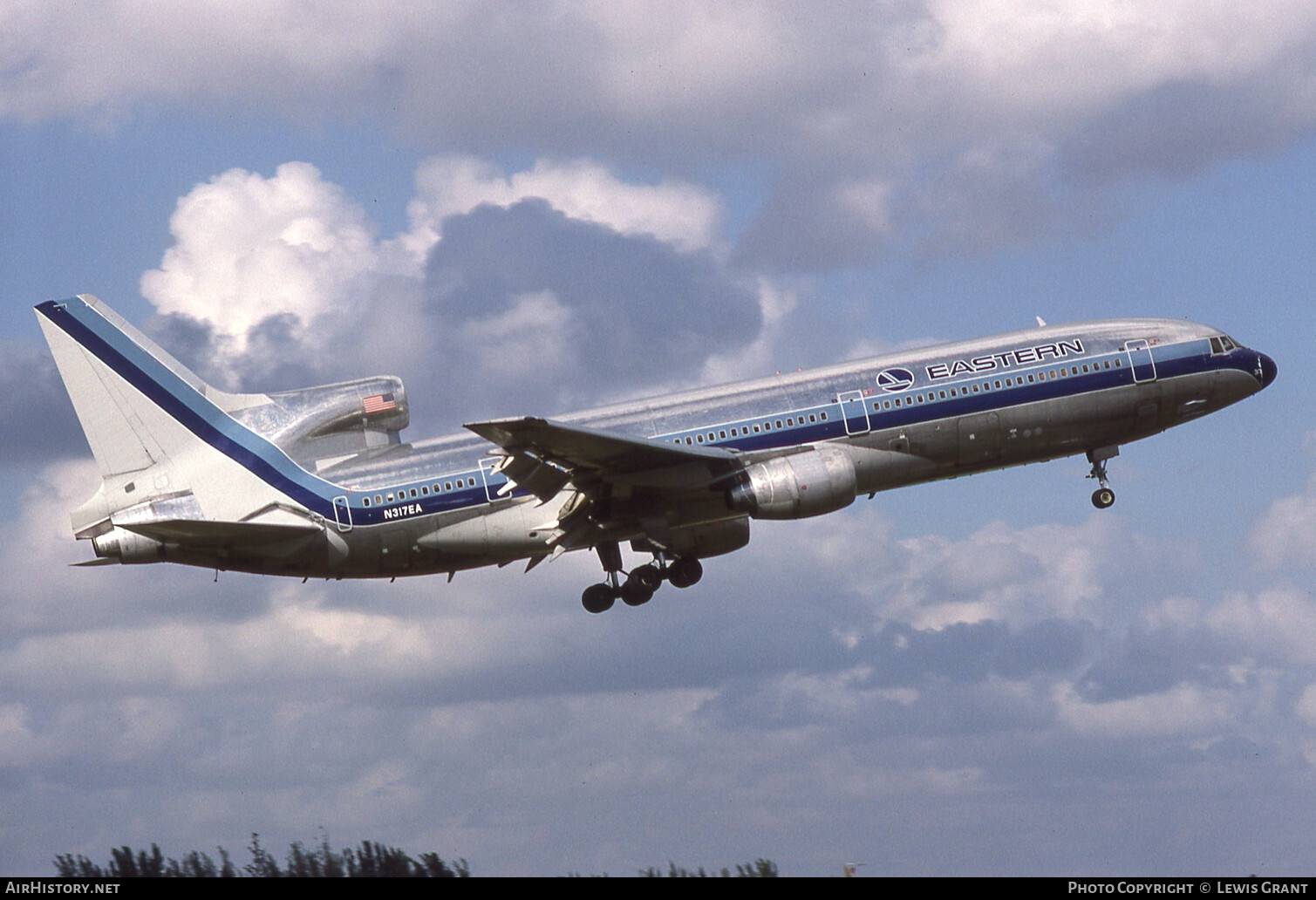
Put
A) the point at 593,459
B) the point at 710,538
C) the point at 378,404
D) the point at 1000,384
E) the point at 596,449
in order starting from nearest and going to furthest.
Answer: the point at 596,449
the point at 593,459
the point at 1000,384
the point at 378,404
the point at 710,538

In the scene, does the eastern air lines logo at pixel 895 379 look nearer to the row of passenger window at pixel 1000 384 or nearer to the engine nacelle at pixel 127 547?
the row of passenger window at pixel 1000 384

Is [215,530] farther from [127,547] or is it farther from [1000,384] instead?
[1000,384]

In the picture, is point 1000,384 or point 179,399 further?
point 179,399

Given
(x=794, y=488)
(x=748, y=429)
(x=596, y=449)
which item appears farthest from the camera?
(x=748, y=429)

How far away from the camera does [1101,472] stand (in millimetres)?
53031

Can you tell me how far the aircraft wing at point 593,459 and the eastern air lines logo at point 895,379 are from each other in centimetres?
551

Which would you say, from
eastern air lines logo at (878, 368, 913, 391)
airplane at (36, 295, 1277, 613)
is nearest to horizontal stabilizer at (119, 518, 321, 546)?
airplane at (36, 295, 1277, 613)

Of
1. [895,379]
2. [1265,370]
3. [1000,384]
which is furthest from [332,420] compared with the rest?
[1265,370]

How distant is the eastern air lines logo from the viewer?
49.1 m

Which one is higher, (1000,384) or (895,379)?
(895,379)

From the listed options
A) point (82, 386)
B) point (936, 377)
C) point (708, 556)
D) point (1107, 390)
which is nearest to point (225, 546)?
point (82, 386)

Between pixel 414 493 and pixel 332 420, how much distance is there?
13.1 ft

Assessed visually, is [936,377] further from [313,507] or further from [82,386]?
[82,386]
